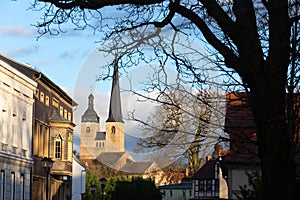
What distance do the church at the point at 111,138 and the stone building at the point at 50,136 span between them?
118 feet

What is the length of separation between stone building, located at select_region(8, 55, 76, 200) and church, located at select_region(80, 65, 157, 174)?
118 ft

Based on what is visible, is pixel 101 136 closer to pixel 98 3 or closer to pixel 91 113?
pixel 91 113

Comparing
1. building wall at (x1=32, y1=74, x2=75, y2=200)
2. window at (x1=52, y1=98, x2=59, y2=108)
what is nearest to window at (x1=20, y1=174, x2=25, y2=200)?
building wall at (x1=32, y1=74, x2=75, y2=200)

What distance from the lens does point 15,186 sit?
39.4 meters

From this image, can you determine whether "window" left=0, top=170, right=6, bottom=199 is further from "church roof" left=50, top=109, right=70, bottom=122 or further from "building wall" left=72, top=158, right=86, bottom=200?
"building wall" left=72, top=158, right=86, bottom=200

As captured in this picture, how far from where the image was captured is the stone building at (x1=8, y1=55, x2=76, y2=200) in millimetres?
45312

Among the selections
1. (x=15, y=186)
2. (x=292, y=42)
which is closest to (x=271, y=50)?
(x=292, y=42)

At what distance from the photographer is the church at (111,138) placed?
7789 millimetres

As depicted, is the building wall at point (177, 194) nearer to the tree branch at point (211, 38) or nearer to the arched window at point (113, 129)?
the arched window at point (113, 129)

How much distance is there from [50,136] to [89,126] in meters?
41.5

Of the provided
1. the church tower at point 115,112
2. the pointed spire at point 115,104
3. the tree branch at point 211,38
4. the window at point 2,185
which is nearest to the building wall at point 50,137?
the window at point 2,185

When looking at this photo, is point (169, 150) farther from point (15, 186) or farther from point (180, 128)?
point (15, 186)

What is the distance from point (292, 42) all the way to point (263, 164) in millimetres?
1334

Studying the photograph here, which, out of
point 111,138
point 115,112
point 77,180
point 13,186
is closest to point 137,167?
point 111,138
